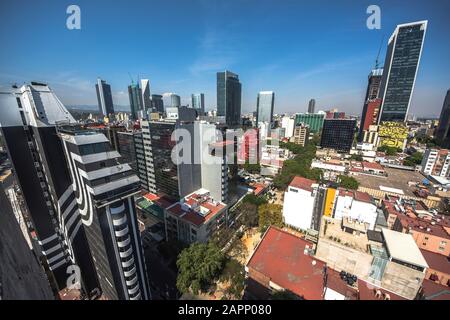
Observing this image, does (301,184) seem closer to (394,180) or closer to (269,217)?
(269,217)

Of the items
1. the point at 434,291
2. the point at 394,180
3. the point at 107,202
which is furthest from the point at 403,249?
the point at 394,180

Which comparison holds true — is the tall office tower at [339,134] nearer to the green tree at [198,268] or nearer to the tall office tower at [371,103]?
the tall office tower at [371,103]

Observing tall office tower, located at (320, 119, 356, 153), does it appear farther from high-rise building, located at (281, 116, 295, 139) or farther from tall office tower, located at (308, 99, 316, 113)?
tall office tower, located at (308, 99, 316, 113)

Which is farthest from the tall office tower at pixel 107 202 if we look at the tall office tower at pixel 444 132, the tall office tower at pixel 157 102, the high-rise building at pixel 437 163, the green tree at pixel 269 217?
the tall office tower at pixel 157 102

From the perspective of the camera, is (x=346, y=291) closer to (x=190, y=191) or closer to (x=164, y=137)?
(x=190, y=191)
